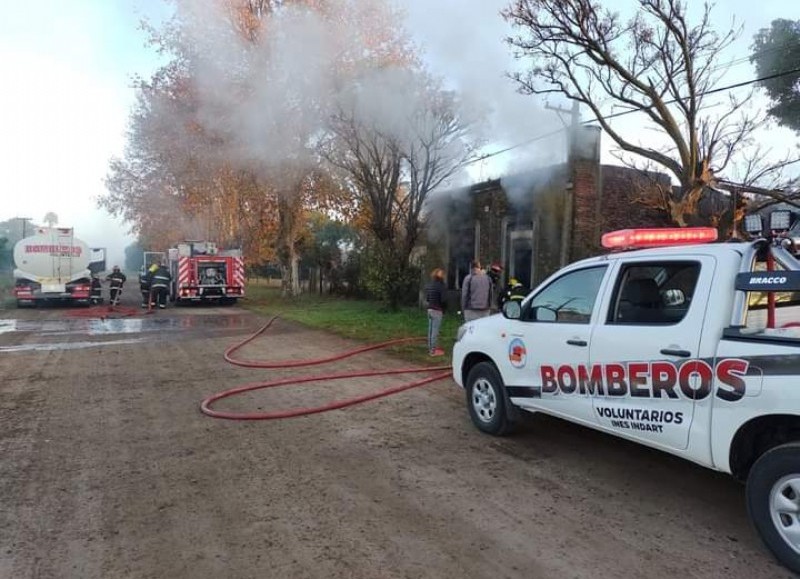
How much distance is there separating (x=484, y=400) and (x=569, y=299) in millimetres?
1279

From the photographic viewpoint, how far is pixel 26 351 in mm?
9367

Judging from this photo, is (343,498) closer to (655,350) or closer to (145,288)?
(655,350)

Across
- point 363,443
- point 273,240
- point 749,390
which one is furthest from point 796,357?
point 273,240

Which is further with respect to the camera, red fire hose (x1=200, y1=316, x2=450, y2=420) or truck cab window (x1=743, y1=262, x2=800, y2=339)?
red fire hose (x1=200, y1=316, x2=450, y2=420)

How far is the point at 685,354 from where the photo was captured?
3199 mm

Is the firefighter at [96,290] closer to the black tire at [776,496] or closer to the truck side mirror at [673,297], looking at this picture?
the truck side mirror at [673,297]

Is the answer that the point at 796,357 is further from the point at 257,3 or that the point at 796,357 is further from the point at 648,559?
the point at 257,3

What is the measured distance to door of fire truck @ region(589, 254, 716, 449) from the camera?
10.5 ft

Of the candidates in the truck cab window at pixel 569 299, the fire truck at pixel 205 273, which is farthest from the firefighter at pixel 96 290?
the truck cab window at pixel 569 299

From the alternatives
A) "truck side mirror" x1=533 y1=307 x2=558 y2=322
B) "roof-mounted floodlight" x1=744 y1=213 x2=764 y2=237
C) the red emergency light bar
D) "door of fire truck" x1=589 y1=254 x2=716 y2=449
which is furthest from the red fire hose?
"roof-mounted floodlight" x1=744 y1=213 x2=764 y2=237

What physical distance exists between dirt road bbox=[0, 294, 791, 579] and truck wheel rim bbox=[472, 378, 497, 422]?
0.19 metres

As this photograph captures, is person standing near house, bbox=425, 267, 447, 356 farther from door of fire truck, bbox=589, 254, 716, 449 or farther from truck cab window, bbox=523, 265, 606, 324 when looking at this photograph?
door of fire truck, bbox=589, 254, 716, 449

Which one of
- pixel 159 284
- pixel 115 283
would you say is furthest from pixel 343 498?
pixel 115 283

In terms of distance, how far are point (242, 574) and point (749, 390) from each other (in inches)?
106
